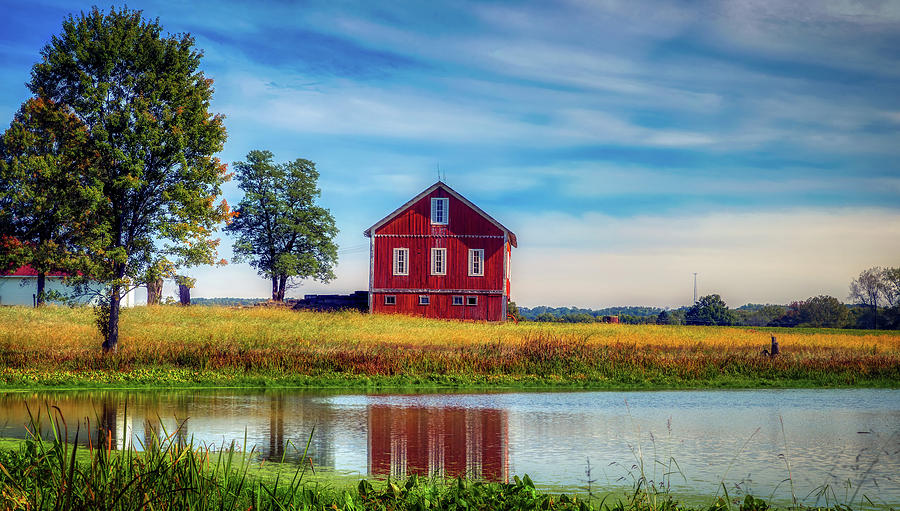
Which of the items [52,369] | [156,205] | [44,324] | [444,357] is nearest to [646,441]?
[444,357]

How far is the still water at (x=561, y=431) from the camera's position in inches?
462

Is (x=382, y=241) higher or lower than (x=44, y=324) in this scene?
higher

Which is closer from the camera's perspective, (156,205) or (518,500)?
(518,500)

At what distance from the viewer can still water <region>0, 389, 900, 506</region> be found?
11742mm

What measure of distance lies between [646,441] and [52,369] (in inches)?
761

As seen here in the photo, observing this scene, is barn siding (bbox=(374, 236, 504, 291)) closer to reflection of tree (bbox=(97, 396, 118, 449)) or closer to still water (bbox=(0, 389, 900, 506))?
still water (bbox=(0, 389, 900, 506))

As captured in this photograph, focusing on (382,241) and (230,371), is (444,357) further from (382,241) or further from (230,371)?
(382,241)

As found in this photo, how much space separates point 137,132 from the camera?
96.3 feet

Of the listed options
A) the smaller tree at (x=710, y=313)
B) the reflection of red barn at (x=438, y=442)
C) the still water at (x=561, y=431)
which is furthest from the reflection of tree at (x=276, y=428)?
the smaller tree at (x=710, y=313)

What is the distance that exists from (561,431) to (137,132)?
2055 centimetres

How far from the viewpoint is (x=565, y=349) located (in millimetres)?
27922

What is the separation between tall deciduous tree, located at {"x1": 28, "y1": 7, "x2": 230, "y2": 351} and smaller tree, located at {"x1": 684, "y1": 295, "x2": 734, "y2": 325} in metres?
72.6

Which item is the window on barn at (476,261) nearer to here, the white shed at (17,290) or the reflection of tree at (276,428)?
the white shed at (17,290)

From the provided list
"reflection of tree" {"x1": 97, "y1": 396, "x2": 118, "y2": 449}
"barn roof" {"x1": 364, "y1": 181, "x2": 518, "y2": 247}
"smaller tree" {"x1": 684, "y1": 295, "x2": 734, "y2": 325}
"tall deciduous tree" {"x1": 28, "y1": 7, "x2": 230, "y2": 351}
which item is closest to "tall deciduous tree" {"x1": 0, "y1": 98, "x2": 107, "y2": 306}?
"tall deciduous tree" {"x1": 28, "y1": 7, "x2": 230, "y2": 351}
